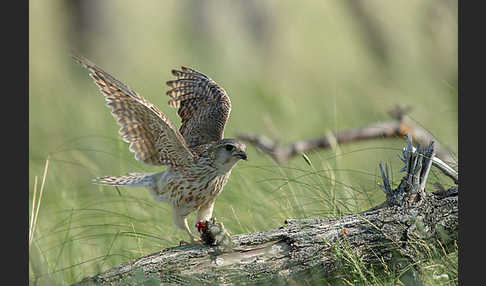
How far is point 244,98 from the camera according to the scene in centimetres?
1314

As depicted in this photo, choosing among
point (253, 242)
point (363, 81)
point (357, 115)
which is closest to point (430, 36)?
point (357, 115)

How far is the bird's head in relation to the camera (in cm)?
527

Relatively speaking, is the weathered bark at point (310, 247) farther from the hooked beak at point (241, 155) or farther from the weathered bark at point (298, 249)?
the hooked beak at point (241, 155)

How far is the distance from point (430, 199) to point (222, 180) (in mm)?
1800

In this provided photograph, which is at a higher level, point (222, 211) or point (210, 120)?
point (210, 120)

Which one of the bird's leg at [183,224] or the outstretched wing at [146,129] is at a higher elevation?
the outstretched wing at [146,129]

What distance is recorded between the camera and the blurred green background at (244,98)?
539 centimetres

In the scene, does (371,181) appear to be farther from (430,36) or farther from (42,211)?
(430,36)

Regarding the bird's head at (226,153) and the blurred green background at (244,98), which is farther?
the blurred green background at (244,98)

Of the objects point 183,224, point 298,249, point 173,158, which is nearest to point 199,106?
point 173,158

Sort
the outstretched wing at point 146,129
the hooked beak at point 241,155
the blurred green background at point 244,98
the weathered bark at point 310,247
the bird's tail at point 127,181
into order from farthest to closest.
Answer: the bird's tail at point 127,181 → the blurred green background at point 244,98 → the hooked beak at point 241,155 → the outstretched wing at point 146,129 → the weathered bark at point 310,247

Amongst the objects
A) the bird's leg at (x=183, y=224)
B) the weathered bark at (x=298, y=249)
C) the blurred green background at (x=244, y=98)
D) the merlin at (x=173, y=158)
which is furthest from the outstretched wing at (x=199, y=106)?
the weathered bark at (x=298, y=249)

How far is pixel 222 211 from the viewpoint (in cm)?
600

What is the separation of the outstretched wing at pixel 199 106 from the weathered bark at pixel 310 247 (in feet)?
A: 6.38
